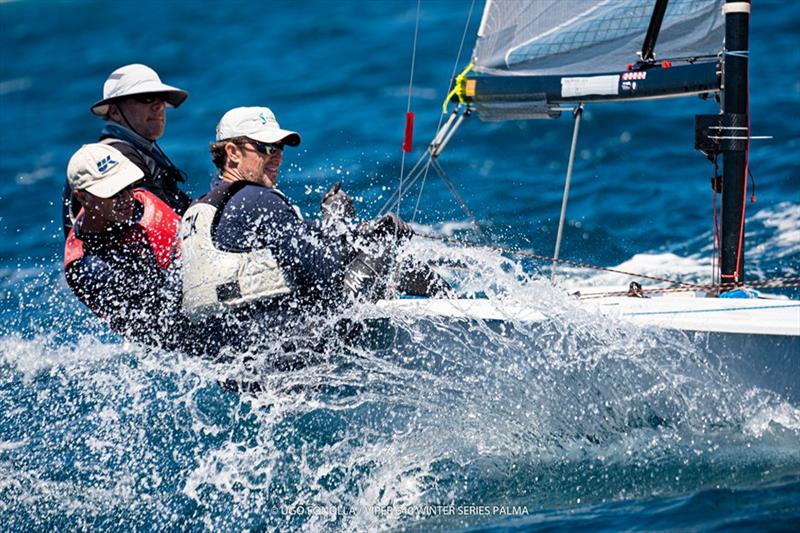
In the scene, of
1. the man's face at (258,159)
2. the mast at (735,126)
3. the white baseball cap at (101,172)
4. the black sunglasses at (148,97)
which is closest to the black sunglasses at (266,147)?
the man's face at (258,159)

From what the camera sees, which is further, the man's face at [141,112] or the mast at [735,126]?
the man's face at [141,112]

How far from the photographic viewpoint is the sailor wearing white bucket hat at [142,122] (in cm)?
439

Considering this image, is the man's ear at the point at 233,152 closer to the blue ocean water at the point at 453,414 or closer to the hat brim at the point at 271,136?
the hat brim at the point at 271,136

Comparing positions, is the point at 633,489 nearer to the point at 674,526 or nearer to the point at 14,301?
the point at 674,526

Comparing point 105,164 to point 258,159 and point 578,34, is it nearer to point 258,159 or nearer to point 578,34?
point 258,159

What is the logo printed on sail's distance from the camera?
395 cm

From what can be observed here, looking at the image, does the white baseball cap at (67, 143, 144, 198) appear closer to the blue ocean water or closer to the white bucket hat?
the white bucket hat

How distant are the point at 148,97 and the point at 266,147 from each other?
0.79 m

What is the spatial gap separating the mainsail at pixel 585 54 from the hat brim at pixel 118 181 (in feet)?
5.53

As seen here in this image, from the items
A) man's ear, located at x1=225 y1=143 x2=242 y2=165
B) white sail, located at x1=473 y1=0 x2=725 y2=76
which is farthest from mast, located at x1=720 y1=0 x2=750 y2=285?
man's ear, located at x1=225 y1=143 x2=242 y2=165

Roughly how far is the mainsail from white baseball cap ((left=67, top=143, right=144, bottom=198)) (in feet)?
5.60

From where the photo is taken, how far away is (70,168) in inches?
158

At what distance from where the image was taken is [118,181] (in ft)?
12.9

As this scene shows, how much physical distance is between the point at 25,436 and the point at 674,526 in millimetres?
2683
